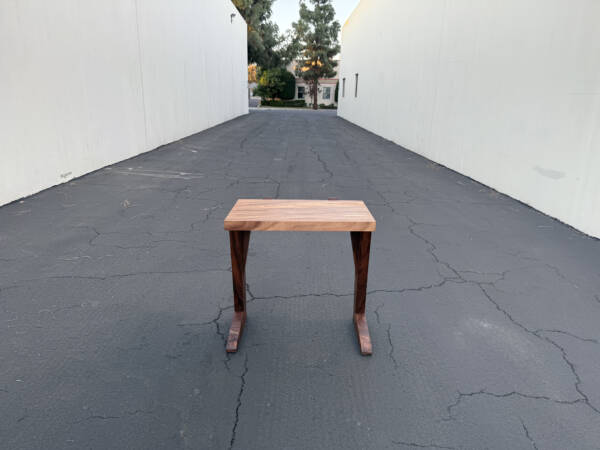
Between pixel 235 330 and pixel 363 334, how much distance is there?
76cm

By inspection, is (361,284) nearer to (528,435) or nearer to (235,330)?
(235,330)

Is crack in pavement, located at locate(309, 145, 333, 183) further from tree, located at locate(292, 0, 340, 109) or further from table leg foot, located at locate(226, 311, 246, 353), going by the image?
tree, located at locate(292, 0, 340, 109)

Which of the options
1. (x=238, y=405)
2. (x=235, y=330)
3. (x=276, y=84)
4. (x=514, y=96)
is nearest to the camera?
(x=238, y=405)

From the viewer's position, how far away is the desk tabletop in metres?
2.06

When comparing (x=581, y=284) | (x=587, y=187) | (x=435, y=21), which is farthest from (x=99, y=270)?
(x=435, y=21)

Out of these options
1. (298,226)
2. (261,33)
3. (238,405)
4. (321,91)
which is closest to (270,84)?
(261,33)

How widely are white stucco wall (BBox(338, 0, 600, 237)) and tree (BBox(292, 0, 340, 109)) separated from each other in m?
31.4

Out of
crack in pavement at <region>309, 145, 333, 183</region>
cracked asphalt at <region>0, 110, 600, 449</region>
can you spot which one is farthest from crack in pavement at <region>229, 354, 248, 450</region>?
crack in pavement at <region>309, 145, 333, 183</region>

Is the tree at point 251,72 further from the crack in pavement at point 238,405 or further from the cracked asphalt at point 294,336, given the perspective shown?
the crack in pavement at point 238,405

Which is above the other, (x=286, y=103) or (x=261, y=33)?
(x=261, y=33)

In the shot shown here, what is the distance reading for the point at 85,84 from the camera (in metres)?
6.59

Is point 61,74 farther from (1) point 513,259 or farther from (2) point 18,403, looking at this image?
(1) point 513,259

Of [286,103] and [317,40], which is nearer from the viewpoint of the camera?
[317,40]

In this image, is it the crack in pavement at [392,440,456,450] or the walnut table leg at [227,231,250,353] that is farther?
the walnut table leg at [227,231,250,353]
